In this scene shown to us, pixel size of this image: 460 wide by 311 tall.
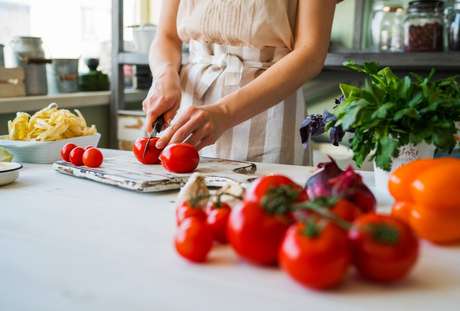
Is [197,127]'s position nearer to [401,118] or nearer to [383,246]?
[401,118]

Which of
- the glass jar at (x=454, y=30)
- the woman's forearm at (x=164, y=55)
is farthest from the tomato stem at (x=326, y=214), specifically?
the glass jar at (x=454, y=30)

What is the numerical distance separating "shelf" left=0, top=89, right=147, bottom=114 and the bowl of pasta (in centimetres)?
87

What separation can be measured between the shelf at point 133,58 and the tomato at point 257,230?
7.41 feet

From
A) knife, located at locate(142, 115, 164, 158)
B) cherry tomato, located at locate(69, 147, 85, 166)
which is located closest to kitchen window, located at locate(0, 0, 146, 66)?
knife, located at locate(142, 115, 164, 158)

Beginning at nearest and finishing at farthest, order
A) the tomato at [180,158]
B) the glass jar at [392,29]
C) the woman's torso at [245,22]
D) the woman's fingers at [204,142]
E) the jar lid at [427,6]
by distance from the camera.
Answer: the tomato at [180,158] < the woman's fingers at [204,142] < the woman's torso at [245,22] < the jar lid at [427,6] < the glass jar at [392,29]

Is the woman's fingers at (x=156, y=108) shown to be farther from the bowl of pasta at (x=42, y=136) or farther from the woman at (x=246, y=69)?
the bowl of pasta at (x=42, y=136)

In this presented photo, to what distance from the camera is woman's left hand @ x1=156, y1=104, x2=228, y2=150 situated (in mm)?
1128

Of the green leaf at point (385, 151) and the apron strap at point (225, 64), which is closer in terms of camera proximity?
the green leaf at point (385, 151)

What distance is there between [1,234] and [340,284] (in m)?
0.47

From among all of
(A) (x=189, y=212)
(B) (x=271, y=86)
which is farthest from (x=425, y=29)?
(A) (x=189, y=212)

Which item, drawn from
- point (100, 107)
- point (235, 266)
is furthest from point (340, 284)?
point (100, 107)

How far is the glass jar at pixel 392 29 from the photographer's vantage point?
229cm

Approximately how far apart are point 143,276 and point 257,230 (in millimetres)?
143

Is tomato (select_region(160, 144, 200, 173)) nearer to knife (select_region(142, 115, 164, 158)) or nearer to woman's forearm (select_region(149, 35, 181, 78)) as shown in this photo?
knife (select_region(142, 115, 164, 158))
